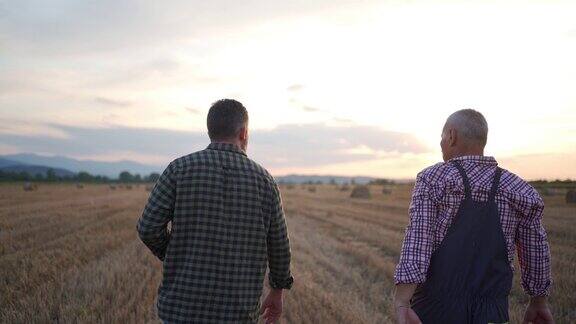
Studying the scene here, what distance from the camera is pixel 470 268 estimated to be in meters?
2.99

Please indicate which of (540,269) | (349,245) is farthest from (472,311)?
(349,245)

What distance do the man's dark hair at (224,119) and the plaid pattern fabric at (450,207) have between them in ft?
3.91

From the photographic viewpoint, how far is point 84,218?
1678 cm

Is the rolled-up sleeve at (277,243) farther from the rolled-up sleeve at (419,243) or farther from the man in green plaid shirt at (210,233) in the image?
the rolled-up sleeve at (419,243)

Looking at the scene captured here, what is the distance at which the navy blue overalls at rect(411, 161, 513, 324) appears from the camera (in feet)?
9.77

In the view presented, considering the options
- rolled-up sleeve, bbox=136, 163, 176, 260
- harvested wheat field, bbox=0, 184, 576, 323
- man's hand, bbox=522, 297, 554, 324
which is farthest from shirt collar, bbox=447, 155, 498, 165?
harvested wheat field, bbox=0, 184, 576, 323

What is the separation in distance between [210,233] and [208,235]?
2 centimetres

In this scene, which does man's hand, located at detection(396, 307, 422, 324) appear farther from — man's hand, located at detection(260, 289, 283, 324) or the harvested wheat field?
the harvested wheat field

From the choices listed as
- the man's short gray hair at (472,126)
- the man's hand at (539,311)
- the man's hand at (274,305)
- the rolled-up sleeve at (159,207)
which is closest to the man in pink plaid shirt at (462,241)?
the man's short gray hair at (472,126)

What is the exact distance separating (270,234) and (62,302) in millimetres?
4096

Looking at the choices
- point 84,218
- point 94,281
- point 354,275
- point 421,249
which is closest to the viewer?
point 421,249

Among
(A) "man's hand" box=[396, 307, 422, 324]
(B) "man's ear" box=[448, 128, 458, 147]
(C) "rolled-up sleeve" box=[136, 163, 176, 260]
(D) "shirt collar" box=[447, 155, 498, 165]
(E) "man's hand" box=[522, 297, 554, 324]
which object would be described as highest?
(B) "man's ear" box=[448, 128, 458, 147]

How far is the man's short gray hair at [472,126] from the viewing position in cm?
318

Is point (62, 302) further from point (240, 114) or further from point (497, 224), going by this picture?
point (497, 224)
